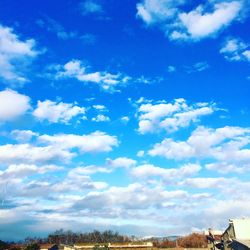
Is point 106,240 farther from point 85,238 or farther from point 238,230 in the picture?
point 238,230

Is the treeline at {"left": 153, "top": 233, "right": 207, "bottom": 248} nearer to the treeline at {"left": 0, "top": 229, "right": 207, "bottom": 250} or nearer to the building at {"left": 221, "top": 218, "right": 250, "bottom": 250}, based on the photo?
the treeline at {"left": 0, "top": 229, "right": 207, "bottom": 250}

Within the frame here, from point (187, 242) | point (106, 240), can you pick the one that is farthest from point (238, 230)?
point (106, 240)

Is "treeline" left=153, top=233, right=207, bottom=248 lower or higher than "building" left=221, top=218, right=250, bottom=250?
higher

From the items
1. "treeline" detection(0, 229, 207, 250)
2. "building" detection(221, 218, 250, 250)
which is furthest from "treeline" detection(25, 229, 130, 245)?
"building" detection(221, 218, 250, 250)

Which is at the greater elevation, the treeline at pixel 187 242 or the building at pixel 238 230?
the treeline at pixel 187 242

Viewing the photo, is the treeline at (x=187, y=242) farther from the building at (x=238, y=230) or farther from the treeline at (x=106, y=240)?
the building at (x=238, y=230)

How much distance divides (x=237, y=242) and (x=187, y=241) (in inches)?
2372

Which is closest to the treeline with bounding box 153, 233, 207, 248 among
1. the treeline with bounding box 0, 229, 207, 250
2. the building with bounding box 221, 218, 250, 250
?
the treeline with bounding box 0, 229, 207, 250

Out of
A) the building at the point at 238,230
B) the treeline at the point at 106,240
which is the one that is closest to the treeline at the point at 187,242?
the treeline at the point at 106,240

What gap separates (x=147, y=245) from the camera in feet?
376

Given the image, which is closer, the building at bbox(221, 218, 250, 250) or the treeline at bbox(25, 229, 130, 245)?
the building at bbox(221, 218, 250, 250)

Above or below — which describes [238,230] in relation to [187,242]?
below

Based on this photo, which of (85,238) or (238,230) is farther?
(85,238)

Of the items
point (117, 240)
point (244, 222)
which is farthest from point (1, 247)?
point (117, 240)
